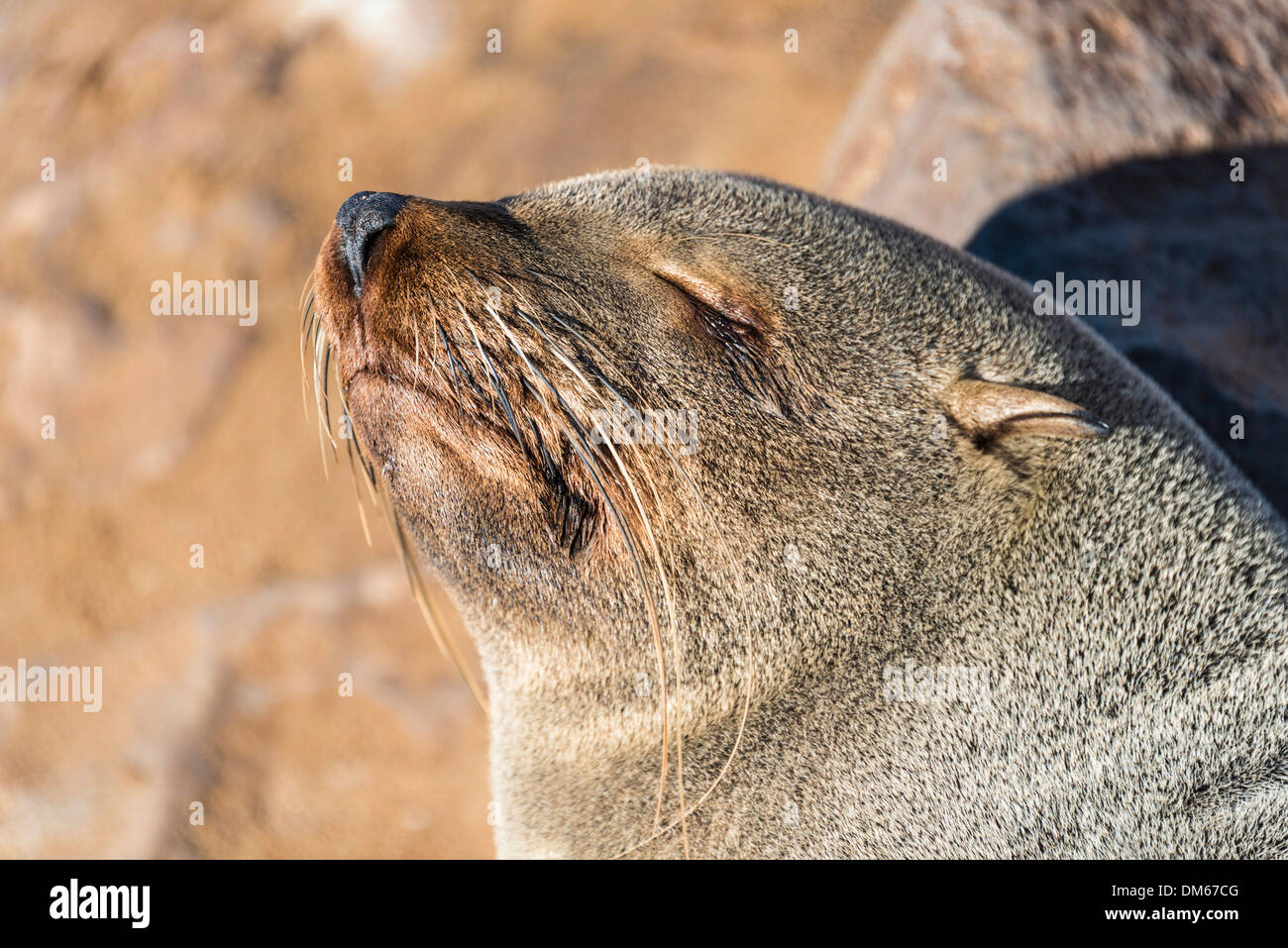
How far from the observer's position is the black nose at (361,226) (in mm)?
2232

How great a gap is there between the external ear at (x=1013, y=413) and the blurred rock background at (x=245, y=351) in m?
3.74

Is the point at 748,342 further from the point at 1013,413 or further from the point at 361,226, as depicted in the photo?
the point at 361,226

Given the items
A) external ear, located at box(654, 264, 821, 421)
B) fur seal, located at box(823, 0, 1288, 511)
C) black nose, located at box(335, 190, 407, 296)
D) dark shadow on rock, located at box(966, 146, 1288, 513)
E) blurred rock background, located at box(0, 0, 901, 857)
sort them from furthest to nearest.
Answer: blurred rock background, located at box(0, 0, 901, 857) < fur seal, located at box(823, 0, 1288, 511) < dark shadow on rock, located at box(966, 146, 1288, 513) < external ear, located at box(654, 264, 821, 421) < black nose, located at box(335, 190, 407, 296)

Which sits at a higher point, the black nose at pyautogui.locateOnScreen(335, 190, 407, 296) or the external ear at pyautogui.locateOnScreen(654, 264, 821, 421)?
the black nose at pyautogui.locateOnScreen(335, 190, 407, 296)

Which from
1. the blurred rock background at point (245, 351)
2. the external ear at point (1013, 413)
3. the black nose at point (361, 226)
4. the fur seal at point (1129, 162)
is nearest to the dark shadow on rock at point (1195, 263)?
the fur seal at point (1129, 162)

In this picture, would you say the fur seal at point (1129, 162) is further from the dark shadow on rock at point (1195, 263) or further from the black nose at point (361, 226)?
the black nose at point (361, 226)

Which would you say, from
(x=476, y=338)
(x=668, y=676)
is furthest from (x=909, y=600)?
(x=476, y=338)

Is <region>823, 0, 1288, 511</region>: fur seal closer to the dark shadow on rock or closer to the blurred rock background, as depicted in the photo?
the dark shadow on rock

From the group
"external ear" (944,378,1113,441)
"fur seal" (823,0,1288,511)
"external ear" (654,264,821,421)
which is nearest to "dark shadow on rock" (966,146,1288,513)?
"fur seal" (823,0,1288,511)

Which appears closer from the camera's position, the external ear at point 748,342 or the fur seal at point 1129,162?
the external ear at point 748,342

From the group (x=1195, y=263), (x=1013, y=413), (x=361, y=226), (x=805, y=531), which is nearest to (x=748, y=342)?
(x=805, y=531)

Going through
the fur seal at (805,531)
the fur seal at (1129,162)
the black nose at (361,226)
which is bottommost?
the fur seal at (805,531)

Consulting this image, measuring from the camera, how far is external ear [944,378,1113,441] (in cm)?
238
